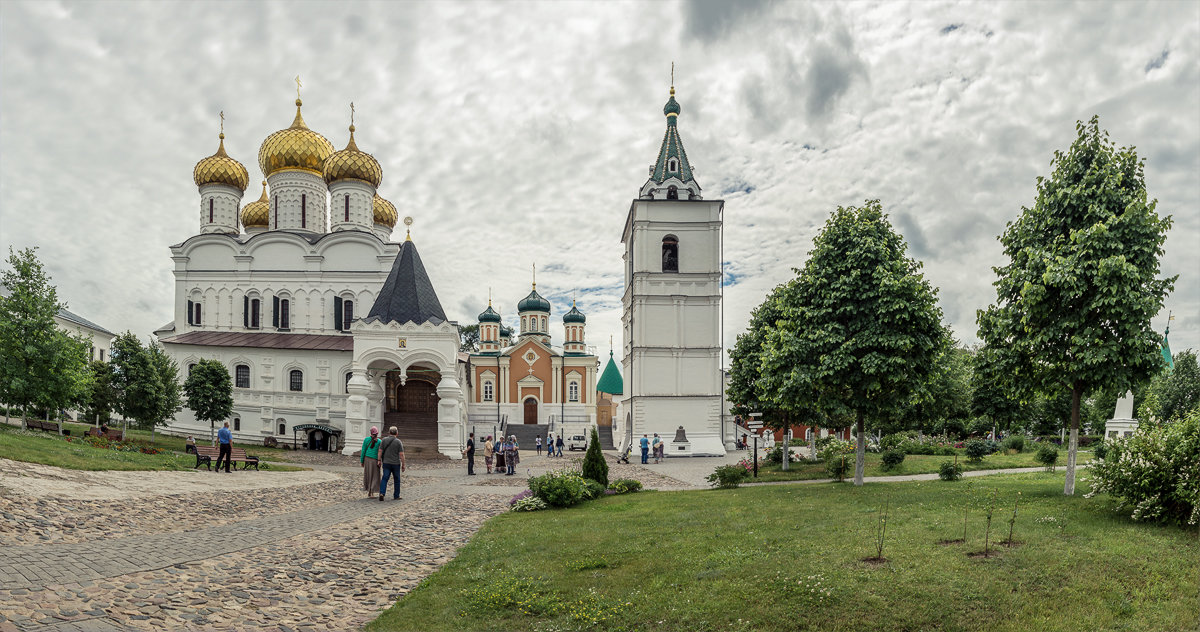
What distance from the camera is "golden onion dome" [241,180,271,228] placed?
44531mm

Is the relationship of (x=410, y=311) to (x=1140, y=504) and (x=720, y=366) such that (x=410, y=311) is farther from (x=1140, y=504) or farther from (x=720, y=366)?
(x=1140, y=504)

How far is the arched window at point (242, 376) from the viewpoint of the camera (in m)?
37.3

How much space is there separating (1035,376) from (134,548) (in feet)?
47.6

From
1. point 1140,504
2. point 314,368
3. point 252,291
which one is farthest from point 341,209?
point 1140,504

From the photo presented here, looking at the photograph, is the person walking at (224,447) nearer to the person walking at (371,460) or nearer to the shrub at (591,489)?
the person walking at (371,460)

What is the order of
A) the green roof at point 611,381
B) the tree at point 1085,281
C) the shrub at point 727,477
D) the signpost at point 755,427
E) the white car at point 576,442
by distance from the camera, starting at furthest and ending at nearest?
the green roof at point 611,381, the white car at point 576,442, the signpost at point 755,427, the shrub at point 727,477, the tree at point 1085,281

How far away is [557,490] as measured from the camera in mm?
13828

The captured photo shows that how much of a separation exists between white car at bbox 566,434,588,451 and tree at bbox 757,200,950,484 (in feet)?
88.5

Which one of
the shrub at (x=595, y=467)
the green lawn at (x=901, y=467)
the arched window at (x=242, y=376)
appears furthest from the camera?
the arched window at (x=242, y=376)

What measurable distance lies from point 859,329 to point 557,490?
7580 mm

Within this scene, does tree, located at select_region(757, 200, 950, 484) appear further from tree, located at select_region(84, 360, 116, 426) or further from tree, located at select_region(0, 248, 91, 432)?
tree, located at select_region(84, 360, 116, 426)

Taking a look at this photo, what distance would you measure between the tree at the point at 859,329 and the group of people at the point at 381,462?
8843mm

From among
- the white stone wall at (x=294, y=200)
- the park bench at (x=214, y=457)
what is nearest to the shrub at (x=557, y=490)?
the park bench at (x=214, y=457)

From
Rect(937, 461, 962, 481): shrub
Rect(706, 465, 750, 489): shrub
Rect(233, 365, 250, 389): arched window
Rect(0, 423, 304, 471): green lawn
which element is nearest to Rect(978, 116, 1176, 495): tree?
Rect(937, 461, 962, 481): shrub
